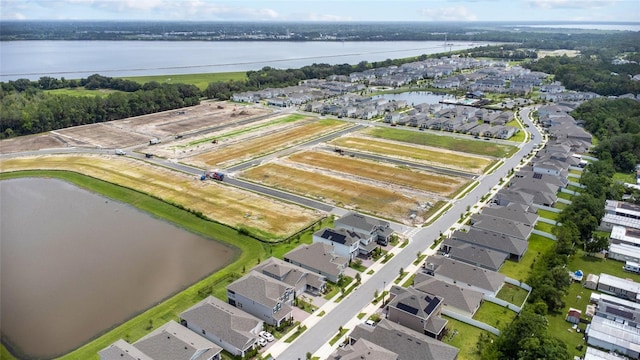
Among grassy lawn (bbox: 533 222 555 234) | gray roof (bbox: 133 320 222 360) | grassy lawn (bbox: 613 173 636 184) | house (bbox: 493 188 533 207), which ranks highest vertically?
house (bbox: 493 188 533 207)

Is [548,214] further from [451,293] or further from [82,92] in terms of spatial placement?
[82,92]

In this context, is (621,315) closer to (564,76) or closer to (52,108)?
(52,108)

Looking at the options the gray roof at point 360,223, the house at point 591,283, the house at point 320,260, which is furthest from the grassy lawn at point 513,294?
the house at point 320,260

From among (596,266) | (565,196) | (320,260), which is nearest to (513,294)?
(596,266)

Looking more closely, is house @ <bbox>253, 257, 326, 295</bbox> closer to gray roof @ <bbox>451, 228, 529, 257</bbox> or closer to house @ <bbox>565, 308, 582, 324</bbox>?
gray roof @ <bbox>451, 228, 529, 257</bbox>

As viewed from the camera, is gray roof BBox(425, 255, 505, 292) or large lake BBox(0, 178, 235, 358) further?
gray roof BBox(425, 255, 505, 292)

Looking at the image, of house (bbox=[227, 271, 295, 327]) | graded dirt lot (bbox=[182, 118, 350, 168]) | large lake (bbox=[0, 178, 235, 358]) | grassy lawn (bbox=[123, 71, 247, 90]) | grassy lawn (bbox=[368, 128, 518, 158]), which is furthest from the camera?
grassy lawn (bbox=[123, 71, 247, 90])

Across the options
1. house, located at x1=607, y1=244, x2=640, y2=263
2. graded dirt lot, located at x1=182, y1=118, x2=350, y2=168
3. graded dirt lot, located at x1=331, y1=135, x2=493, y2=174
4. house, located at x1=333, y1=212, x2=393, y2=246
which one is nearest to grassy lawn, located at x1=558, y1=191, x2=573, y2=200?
graded dirt lot, located at x1=331, y1=135, x2=493, y2=174
